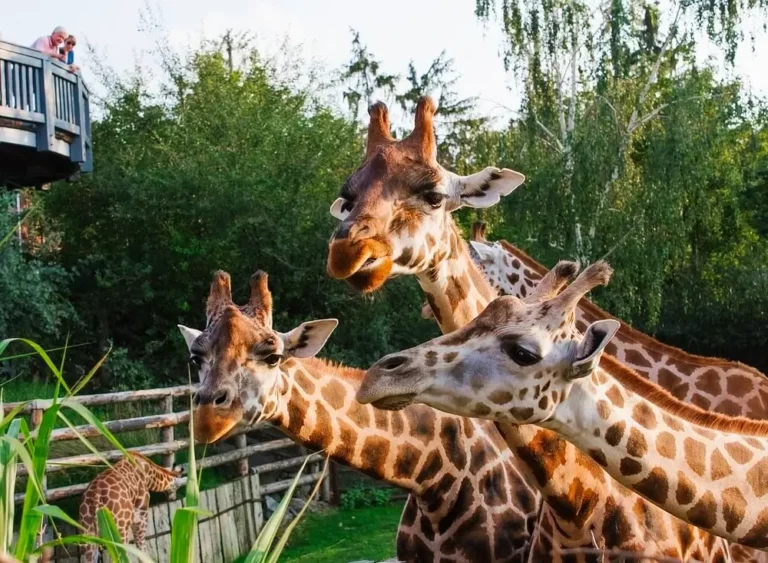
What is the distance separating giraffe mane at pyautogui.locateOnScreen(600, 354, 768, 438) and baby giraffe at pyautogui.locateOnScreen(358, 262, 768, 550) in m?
0.15

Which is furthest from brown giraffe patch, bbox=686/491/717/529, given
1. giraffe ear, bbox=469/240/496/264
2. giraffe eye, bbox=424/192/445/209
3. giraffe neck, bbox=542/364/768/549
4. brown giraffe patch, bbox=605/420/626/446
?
giraffe ear, bbox=469/240/496/264

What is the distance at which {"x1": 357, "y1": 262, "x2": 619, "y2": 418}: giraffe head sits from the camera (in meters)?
2.95

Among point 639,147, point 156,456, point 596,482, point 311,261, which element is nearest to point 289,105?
point 311,261

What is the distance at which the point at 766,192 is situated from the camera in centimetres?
1659

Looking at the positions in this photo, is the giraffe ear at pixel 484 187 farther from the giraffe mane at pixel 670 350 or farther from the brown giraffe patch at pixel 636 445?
the brown giraffe patch at pixel 636 445

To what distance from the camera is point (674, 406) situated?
11.0 feet

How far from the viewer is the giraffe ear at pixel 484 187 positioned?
4.36m

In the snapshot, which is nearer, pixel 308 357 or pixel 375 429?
pixel 375 429

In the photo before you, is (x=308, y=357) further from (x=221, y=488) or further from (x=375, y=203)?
(x=221, y=488)

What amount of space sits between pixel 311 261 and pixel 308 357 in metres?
10.9

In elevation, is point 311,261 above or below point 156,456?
above

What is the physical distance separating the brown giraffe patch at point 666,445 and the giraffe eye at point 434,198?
1.44 metres

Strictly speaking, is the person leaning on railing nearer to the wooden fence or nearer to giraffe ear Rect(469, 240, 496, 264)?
the wooden fence

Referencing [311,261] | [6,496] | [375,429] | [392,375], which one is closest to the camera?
[6,496]
